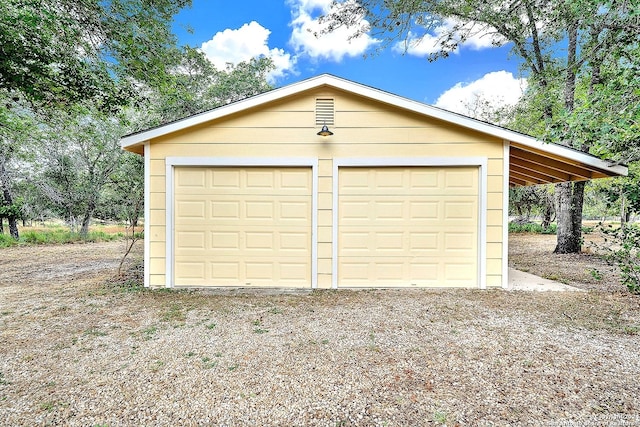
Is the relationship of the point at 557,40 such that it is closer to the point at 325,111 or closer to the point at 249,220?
the point at 325,111

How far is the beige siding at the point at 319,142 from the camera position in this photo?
17.1 ft

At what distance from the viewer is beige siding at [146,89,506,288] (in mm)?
5227

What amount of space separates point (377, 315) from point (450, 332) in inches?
34.5

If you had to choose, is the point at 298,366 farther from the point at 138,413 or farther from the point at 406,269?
the point at 406,269

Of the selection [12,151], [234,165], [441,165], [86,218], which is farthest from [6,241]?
[441,165]

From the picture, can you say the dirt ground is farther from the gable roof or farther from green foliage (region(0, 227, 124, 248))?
green foliage (region(0, 227, 124, 248))

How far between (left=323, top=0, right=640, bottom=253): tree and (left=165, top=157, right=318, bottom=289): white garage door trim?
11.5ft

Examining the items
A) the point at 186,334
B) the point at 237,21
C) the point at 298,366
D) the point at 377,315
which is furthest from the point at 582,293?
the point at 237,21

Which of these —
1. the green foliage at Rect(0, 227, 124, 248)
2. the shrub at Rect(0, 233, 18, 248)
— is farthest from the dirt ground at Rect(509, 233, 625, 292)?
the shrub at Rect(0, 233, 18, 248)

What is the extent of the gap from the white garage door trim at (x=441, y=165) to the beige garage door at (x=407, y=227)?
7 centimetres

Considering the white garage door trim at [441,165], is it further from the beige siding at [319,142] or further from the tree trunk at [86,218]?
the tree trunk at [86,218]

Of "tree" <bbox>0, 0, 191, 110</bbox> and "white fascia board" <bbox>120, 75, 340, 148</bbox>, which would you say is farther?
"tree" <bbox>0, 0, 191, 110</bbox>

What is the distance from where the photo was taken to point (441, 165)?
5211mm

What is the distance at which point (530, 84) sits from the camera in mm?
10055
